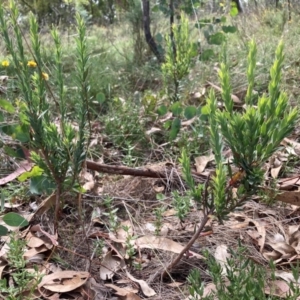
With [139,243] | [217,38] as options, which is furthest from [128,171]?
[217,38]

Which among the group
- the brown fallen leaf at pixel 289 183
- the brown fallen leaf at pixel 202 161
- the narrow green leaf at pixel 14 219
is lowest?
the brown fallen leaf at pixel 289 183

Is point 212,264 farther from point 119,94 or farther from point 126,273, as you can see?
point 119,94

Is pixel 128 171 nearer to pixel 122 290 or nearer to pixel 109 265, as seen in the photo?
pixel 109 265

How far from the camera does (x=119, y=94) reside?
2.79m

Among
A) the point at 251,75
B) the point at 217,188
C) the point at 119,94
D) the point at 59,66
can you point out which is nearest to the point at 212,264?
the point at 217,188

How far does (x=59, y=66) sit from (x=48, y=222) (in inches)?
22.1

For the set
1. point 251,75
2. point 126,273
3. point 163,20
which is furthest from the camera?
point 163,20

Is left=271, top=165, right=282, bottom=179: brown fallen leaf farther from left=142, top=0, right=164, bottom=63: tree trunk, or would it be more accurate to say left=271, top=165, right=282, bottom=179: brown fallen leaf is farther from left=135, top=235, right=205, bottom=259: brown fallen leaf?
left=142, top=0, right=164, bottom=63: tree trunk

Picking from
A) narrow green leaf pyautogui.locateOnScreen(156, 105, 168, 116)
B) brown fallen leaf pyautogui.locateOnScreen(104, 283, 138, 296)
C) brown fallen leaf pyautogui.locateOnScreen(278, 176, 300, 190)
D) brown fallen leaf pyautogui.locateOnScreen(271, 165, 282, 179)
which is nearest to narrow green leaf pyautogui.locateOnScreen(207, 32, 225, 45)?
narrow green leaf pyautogui.locateOnScreen(156, 105, 168, 116)

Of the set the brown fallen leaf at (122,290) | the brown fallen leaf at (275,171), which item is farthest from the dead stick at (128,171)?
the brown fallen leaf at (122,290)

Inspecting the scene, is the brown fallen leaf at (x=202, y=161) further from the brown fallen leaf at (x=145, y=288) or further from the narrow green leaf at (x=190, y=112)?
the brown fallen leaf at (x=145, y=288)

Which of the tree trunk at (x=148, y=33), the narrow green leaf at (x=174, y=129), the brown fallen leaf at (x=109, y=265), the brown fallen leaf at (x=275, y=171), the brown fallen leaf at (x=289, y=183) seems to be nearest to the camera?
the brown fallen leaf at (x=109, y=265)

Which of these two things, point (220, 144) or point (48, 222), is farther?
point (48, 222)

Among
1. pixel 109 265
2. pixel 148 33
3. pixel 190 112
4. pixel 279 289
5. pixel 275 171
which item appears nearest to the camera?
pixel 279 289
